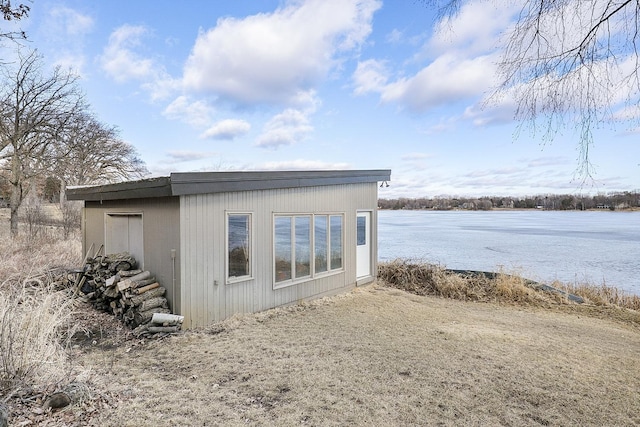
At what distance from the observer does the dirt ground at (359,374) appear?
273 cm

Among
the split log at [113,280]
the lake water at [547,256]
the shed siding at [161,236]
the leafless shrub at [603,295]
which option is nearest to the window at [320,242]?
the shed siding at [161,236]

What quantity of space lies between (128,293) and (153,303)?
49cm

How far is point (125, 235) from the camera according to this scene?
21.6 feet

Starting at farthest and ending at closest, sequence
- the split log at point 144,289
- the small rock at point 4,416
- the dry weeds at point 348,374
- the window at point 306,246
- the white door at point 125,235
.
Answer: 1. the window at point 306,246
2. the white door at point 125,235
3. the split log at point 144,289
4. the dry weeds at point 348,374
5. the small rock at point 4,416

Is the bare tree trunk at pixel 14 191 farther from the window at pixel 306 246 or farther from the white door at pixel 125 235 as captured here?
the window at pixel 306 246

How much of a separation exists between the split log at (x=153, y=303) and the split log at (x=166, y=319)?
20 centimetres

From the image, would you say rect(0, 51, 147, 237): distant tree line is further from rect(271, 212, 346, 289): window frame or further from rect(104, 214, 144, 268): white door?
rect(271, 212, 346, 289): window frame

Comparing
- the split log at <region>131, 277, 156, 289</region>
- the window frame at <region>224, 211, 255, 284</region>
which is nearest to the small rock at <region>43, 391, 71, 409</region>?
the split log at <region>131, 277, 156, 289</region>

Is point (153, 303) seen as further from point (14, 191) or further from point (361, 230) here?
point (14, 191)

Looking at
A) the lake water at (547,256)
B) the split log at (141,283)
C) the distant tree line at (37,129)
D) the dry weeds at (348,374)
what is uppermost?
the distant tree line at (37,129)

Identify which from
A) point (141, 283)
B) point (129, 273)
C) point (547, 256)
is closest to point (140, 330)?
point (141, 283)

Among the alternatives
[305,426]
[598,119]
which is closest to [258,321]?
[305,426]

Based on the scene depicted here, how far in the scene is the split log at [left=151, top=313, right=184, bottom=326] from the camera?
475 cm

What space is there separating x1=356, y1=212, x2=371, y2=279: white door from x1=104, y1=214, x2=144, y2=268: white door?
14.5 feet
